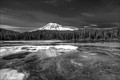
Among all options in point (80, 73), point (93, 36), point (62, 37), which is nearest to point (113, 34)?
point (93, 36)

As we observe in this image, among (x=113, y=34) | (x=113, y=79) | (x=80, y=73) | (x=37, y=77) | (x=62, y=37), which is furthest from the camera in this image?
(x=62, y=37)

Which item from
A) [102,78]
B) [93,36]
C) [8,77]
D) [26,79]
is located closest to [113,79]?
[102,78]

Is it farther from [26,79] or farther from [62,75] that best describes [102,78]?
[26,79]

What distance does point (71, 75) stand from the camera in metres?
12.3

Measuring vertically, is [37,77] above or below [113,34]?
below

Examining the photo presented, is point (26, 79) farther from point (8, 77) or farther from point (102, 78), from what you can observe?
point (102, 78)

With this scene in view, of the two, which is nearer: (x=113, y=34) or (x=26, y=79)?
(x=26, y=79)

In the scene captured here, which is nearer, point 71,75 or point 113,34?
point 71,75

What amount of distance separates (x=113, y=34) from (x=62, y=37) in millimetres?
58458

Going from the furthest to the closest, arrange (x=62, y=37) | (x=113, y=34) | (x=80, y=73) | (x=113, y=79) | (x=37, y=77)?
(x=62, y=37) < (x=113, y=34) < (x=80, y=73) < (x=37, y=77) < (x=113, y=79)

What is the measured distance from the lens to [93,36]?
118 m

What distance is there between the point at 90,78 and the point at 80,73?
1685 mm

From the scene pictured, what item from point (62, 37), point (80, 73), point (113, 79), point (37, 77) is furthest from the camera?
point (62, 37)

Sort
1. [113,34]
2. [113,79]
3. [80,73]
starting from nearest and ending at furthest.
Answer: [113,79] < [80,73] < [113,34]
